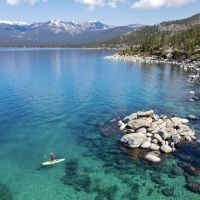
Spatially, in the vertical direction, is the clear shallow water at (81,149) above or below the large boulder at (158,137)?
below

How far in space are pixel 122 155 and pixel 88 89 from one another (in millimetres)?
51752

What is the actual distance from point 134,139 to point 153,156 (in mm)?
4921

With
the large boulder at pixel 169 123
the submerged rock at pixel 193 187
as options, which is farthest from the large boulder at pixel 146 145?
the submerged rock at pixel 193 187

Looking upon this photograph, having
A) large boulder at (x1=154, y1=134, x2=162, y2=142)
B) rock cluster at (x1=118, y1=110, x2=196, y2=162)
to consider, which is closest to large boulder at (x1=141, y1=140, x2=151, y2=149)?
rock cluster at (x1=118, y1=110, x2=196, y2=162)

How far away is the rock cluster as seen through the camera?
42.8 meters

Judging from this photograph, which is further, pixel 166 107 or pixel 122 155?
pixel 166 107

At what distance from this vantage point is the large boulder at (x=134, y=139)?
43.6 meters

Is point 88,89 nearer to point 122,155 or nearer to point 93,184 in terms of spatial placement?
point 122,155

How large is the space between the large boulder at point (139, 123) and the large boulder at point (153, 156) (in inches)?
364

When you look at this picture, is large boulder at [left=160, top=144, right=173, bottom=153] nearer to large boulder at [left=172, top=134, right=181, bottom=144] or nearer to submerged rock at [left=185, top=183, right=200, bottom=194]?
large boulder at [left=172, top=134, right=181, bottom=144]

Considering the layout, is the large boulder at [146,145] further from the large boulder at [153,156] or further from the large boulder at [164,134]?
the large boulder at [164,134]

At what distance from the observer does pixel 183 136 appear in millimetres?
47031

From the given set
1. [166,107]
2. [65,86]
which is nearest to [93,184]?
[166,107]

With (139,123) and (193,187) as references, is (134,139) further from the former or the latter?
(193,187)
